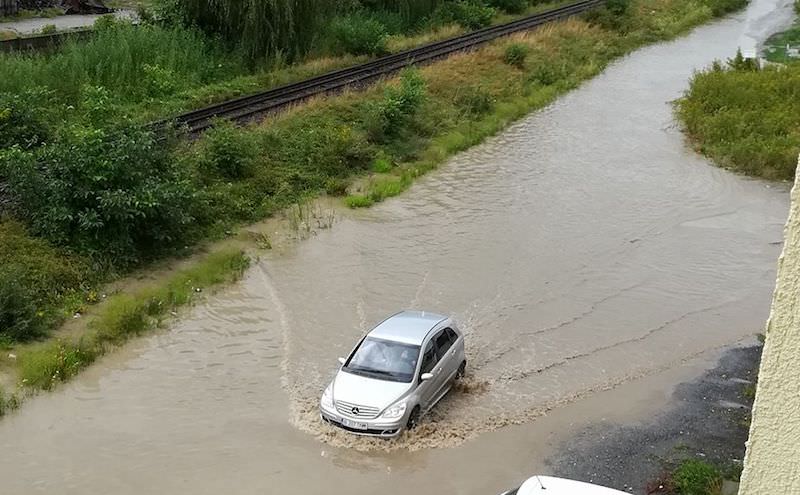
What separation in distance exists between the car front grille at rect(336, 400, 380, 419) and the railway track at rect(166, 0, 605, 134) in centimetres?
1163

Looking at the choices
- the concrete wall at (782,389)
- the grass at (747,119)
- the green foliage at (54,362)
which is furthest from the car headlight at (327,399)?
the grass at (747,119)

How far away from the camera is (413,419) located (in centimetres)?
1248

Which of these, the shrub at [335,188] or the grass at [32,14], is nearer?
the shrub at [335,188]

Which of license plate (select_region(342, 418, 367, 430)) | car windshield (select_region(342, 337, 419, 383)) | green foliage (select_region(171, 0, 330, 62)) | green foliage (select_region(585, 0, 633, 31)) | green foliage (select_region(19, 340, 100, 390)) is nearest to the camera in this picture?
license plate (select_region(342, 418, 367, 430))

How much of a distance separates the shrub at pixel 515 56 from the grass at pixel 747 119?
8.05 m

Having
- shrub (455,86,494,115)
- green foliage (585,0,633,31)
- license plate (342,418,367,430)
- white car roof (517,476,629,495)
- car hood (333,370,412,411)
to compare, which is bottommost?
license plate (342,418,367,430)

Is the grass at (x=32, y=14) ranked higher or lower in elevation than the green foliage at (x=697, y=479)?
higher

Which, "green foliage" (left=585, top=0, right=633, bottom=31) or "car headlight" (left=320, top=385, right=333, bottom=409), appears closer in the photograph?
"car headlight" (left=320, top=385, right=333, bottom=409)

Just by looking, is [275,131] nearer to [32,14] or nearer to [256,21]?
[256,21]

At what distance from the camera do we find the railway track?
25.7m

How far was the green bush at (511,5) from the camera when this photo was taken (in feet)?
186

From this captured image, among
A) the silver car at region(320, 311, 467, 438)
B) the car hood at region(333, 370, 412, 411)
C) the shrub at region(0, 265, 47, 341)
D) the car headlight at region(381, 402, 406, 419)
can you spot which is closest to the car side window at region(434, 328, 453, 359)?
the silver car at region(320, 311, 467, 438)

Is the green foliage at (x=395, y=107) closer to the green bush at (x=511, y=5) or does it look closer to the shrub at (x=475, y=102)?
the shrub at (x=475, y=102)

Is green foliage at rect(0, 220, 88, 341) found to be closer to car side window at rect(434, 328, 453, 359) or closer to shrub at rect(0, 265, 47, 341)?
shrub at rect(0, 265, 47, 341)
